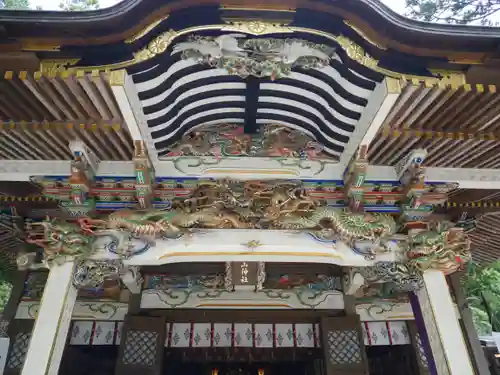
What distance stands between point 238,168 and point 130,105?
7.25ft

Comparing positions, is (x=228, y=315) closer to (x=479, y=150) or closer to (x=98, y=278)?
(x=98, y=278)

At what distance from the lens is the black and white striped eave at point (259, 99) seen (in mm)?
5434

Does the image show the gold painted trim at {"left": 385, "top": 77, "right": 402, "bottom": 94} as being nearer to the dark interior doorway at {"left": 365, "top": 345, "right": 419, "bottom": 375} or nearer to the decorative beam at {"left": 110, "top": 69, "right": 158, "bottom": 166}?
the decorative beam at {"left": 110, "top": 69, "right": 158, "bottom": 166}

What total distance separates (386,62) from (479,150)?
7.54ft

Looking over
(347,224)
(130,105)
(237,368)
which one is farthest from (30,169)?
(237,368)

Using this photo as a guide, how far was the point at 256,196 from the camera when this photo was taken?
6426 millimetres

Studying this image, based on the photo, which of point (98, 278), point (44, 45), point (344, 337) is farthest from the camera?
point (344, 337)

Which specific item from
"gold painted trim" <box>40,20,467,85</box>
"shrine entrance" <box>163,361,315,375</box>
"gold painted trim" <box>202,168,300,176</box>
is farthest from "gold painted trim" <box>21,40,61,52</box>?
"shrine entrance" <box>163,361,315,375</box>

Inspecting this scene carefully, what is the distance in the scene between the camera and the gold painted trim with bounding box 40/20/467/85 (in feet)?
15.4

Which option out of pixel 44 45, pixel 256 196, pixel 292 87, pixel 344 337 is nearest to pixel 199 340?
pixel 344 337

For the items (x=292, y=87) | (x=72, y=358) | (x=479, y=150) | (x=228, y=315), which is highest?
(x=292, y=87)

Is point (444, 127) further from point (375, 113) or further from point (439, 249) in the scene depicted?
point (439, 249)

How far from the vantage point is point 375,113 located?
529cm

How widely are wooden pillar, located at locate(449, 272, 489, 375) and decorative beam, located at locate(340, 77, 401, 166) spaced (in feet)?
14.4
